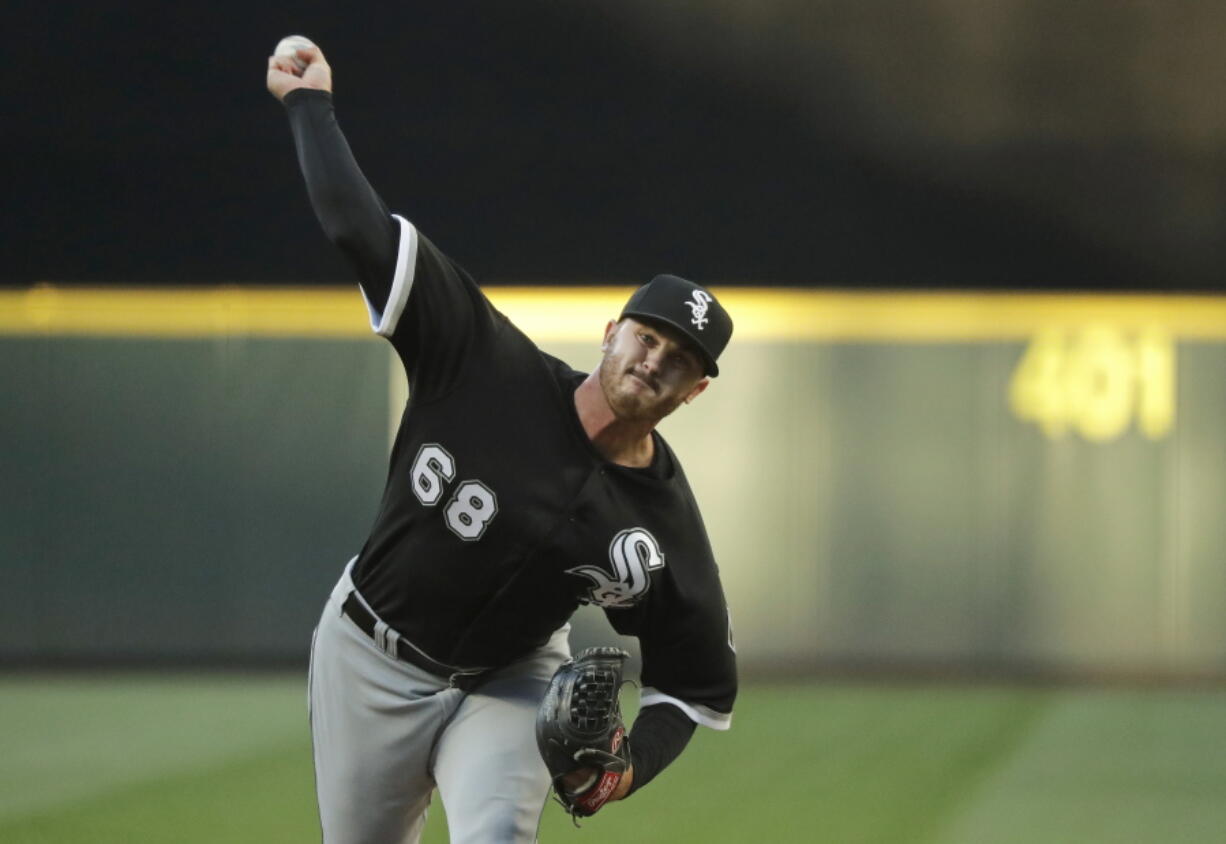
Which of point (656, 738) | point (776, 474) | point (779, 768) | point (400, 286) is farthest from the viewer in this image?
point (776, 474)

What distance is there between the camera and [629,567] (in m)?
4.20

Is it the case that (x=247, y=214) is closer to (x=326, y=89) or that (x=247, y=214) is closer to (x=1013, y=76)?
(x=1013, y=76)

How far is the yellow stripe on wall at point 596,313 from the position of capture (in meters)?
11.5

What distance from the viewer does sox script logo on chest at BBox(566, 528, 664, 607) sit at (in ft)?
13.8

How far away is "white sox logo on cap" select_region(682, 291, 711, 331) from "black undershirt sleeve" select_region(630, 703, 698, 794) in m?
1.08

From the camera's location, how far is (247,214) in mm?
11484

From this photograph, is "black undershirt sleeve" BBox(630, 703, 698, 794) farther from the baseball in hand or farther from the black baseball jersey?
the baseball in hand

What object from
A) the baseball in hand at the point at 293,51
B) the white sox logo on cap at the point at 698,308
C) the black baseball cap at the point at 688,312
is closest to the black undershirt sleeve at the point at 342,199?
the baseball in hand at the point at 293,51

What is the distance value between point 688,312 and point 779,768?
15.2 ft

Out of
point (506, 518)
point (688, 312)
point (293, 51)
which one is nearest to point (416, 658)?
point (506, 518)

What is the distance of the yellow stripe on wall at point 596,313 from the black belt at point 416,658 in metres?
7.16

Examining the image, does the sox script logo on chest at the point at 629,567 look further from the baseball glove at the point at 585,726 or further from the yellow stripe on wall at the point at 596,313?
the yellow stripe on wall at the point at 596,313

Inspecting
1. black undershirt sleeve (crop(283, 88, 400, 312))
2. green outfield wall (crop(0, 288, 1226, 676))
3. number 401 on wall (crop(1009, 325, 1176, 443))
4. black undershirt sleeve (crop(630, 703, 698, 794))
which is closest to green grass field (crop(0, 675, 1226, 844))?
green outfield wall (crop(0, 288, 1226, 676))

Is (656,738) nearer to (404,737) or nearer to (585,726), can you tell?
(585,726)
